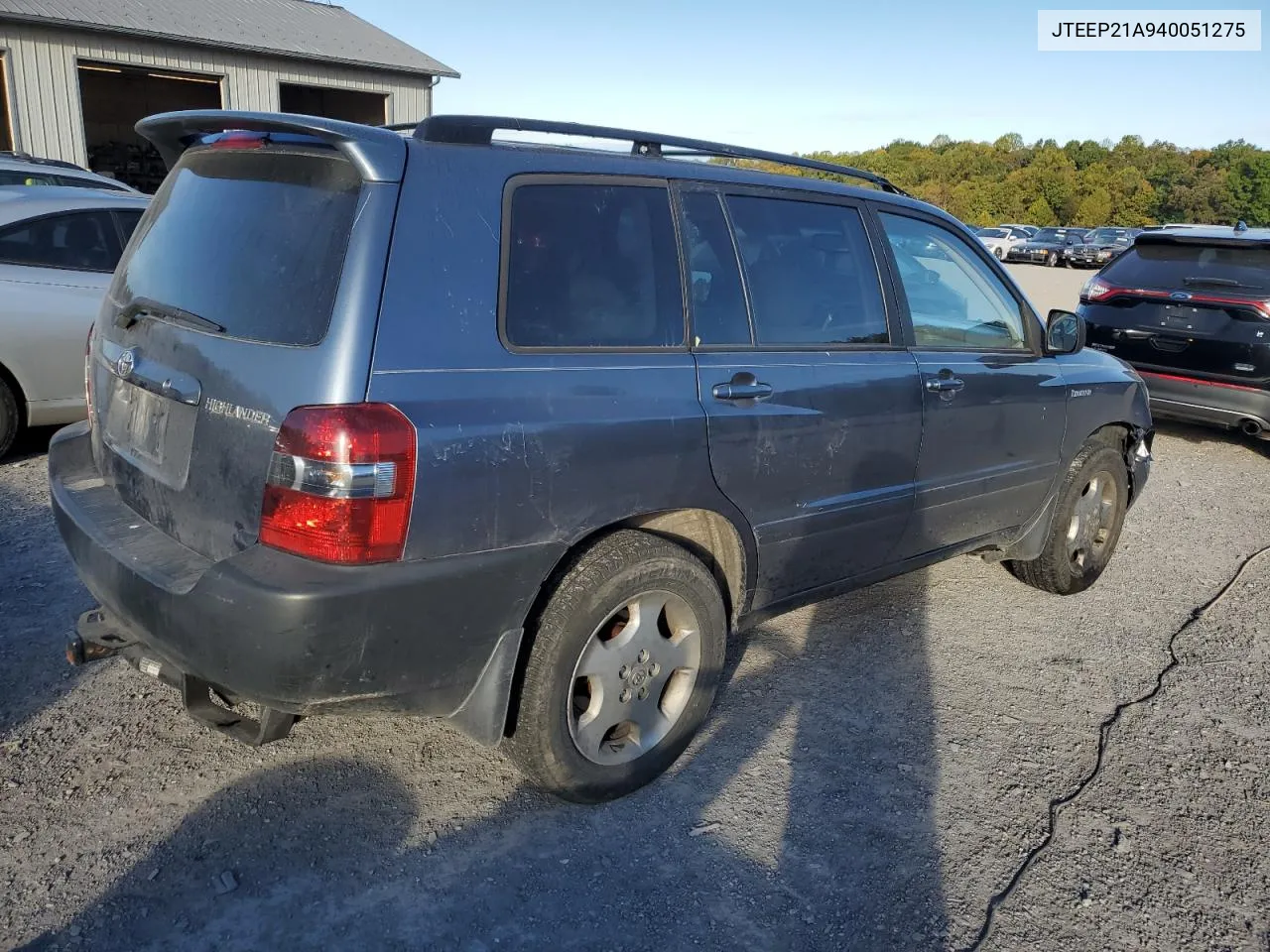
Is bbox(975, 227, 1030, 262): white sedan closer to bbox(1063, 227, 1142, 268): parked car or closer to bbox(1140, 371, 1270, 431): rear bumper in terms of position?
bbox(1063, 227, 1142, 268): parked car

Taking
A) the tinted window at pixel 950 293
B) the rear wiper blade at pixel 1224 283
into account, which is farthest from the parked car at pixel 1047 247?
the tinted window at pixel 950 293

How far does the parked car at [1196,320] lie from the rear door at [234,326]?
22.4 ft

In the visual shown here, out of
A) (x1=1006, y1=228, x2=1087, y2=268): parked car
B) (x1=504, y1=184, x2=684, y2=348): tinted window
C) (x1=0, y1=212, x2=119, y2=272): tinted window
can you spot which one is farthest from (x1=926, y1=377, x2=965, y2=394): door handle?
(x1=1006, y1=228, x2=1087, y2=268): parked car

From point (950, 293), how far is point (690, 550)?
1.78m

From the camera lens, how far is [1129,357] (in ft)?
25.8

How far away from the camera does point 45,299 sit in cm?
589

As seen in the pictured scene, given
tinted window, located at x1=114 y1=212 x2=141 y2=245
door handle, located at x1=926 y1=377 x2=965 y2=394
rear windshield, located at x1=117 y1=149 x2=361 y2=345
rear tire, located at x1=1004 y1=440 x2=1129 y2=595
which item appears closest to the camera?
rear windshield, located at x1=117 y1=149 x2=361 y2=345

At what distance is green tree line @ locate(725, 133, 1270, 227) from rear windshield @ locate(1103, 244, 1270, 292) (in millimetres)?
59246

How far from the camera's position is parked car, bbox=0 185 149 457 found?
5812mm

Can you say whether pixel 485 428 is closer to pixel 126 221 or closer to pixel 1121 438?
pixel 1121 438

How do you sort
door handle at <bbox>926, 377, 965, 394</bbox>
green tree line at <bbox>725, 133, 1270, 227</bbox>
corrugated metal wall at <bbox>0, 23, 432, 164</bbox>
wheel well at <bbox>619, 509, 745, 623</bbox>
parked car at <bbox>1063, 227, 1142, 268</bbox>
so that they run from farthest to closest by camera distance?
green tree line at <bbox>725, 133, 1270, 227</bbox>
parked car at <bbox>1063, 227, 1142, 268</bbox>
corrugated metal wall at <bbox>0, 23, 432, 164</bbox>
door handle at <bbox>926, 377, 965, 394</bbox>
wheel well at <bbox>619, 509, 745, 623</bbox>

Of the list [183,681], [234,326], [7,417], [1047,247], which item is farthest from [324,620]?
[1047,247]

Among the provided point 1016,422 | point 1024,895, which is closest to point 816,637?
point 1016,422

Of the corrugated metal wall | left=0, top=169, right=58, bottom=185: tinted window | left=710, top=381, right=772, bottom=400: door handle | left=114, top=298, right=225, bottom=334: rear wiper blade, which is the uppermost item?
the corrugated metal wall
